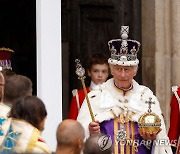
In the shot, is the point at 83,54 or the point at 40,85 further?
the point at 83,54

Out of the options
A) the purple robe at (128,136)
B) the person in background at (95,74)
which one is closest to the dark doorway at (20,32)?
the person in background at (95,74)

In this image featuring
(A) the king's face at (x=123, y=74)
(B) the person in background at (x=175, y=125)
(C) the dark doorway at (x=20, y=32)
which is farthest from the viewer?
(C) the dark doorway at (x=20, y=32)

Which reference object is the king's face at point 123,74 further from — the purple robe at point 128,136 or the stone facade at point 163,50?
the stone facade at point 163,50

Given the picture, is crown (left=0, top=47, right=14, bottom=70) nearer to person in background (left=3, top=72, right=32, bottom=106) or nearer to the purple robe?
the purple robe

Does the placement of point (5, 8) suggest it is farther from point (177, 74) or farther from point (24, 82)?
point (24, 82)

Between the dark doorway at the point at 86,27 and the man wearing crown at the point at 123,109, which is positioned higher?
the dark doorway at the point at 86,27

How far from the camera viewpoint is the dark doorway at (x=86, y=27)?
881 cm

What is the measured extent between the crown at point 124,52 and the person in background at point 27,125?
171 cm

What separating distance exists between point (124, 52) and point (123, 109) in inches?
18.9

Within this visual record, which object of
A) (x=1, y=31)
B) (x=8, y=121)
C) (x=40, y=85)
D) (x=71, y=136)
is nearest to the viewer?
(x=71, y=136)

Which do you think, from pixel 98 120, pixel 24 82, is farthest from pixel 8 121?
pixel 98 120

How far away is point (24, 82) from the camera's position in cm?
553

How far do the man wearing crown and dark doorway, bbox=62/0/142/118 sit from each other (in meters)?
2.05

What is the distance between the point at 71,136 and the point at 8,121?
21.1 inches
